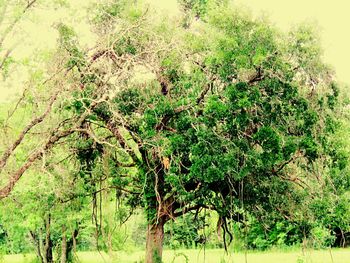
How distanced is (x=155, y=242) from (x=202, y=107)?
5.51 m

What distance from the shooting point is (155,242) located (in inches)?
765

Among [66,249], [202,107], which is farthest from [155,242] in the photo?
[66,249]

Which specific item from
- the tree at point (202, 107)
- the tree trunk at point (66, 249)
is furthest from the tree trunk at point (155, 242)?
the tree trunk at point (66, 249)

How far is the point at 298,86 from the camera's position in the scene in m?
15.0

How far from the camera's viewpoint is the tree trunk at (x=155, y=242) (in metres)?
Result: 19.3

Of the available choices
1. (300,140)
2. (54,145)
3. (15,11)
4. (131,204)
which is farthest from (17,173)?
(300,140)

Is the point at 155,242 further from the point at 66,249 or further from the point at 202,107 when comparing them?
the point at 66,249

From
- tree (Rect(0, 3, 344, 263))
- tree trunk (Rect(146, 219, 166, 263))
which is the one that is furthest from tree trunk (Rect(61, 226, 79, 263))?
tree (Rect(0, 3, 344, 263))

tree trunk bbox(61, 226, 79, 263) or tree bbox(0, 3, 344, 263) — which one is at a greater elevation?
tree bbox(0, 3, 344, 263)

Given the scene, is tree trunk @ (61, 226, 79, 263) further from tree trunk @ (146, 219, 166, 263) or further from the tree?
the tree

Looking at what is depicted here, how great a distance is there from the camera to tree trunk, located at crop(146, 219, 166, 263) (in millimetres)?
19281

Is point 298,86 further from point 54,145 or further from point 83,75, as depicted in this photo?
point 54,145

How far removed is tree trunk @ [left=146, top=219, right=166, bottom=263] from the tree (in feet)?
0.11

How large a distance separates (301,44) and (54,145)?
762 cm
